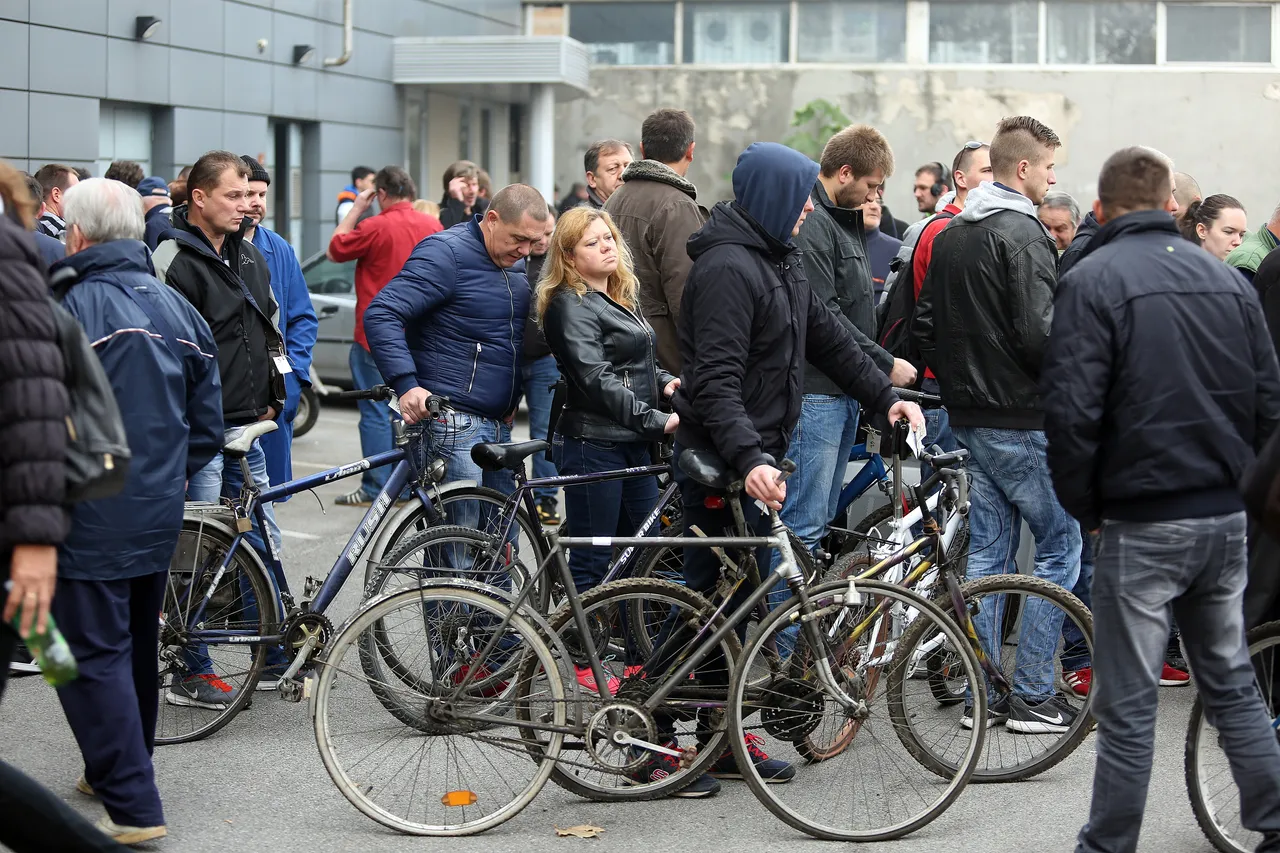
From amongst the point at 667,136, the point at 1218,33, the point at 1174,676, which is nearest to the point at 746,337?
the point at 667,136

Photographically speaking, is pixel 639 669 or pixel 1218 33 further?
pixel 1218 33

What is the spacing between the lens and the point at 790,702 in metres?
4.89

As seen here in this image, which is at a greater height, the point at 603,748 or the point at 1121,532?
the point at 1121,532

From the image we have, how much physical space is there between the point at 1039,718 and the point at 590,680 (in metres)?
1.66

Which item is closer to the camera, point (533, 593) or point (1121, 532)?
point (1121, 532)

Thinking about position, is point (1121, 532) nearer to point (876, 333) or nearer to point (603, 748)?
point (603, 748)

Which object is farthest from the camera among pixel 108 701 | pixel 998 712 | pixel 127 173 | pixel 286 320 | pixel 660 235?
pixel 127 173

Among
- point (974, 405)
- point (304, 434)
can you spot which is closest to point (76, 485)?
point (974, 405)

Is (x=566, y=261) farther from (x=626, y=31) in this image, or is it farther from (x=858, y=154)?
(x=626, y=31)

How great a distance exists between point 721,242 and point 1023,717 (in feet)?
6.43

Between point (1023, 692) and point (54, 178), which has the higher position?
point (54, 178)

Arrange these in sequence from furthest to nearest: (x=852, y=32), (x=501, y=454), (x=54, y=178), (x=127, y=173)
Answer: (x=852, y=32) → (x=127, y=173) → (x=54, y=178) → (x=501, y=454)

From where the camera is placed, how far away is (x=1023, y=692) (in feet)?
18.2

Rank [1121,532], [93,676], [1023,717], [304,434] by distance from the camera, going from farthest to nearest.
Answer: [304,434] → [1023,717] → [93,676] → [1121,532]
